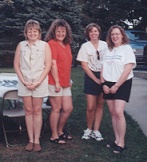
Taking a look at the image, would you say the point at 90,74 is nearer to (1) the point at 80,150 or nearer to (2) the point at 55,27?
(2) the point at 55,27

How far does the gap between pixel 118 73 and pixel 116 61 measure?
153 millimetres

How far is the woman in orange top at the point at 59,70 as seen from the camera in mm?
4391

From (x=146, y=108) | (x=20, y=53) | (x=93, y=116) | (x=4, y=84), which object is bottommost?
(x=146, y=108)

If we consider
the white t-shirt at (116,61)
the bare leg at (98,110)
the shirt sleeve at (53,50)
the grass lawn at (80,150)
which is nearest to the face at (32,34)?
the shirt sleeve at (53,50)

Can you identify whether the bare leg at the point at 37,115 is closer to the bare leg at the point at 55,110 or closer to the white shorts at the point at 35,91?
the white shorts at the point at 35,91

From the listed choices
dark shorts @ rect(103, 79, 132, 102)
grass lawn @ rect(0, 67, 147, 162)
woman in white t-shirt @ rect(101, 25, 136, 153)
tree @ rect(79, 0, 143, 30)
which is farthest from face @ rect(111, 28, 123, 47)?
tree @ rect(79, 0, 143, 30)

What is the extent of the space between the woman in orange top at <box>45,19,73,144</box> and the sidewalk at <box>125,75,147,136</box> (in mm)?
1581

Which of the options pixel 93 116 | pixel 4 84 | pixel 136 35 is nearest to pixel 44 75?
pixel 4 84

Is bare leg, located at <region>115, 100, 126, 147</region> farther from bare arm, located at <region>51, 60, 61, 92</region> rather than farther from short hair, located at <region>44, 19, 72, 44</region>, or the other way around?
short hair, located at <region>44, 19, 72, 44</region>

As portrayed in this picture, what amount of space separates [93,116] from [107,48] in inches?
41.6

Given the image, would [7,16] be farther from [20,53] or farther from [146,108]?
[20,53]

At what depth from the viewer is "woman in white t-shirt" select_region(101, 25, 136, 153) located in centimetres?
418

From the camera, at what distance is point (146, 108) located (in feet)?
22.9

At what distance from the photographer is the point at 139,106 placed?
722cm
